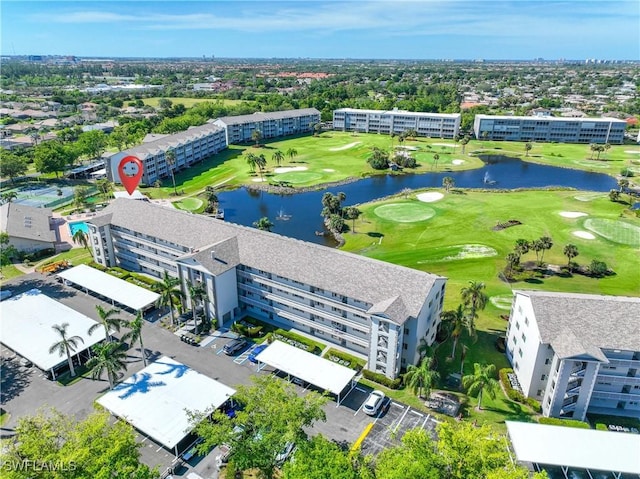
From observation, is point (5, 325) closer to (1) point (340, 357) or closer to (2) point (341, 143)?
(1) point (340, 357)

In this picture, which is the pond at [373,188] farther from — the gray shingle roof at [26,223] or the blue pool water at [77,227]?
the gray shingle roof at [26,223]

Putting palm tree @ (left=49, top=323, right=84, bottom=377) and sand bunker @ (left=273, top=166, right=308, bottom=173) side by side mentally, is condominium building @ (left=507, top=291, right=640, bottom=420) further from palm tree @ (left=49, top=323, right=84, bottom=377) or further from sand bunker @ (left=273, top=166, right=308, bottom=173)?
sand bunker @ (left=273, top=166, right=308, bottom=173)

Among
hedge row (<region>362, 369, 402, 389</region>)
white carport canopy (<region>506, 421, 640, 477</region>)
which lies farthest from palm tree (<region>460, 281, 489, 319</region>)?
white carport canopy (<region>506, 421, 640, 477</region>)

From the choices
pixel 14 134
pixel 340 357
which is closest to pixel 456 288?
pixel 340 357

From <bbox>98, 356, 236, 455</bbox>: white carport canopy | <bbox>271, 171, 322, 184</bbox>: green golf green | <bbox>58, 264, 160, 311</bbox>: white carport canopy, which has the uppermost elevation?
<bbox>271, 171, 322, 184</bbox>: green golf green

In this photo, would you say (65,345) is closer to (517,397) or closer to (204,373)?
(204,373)
